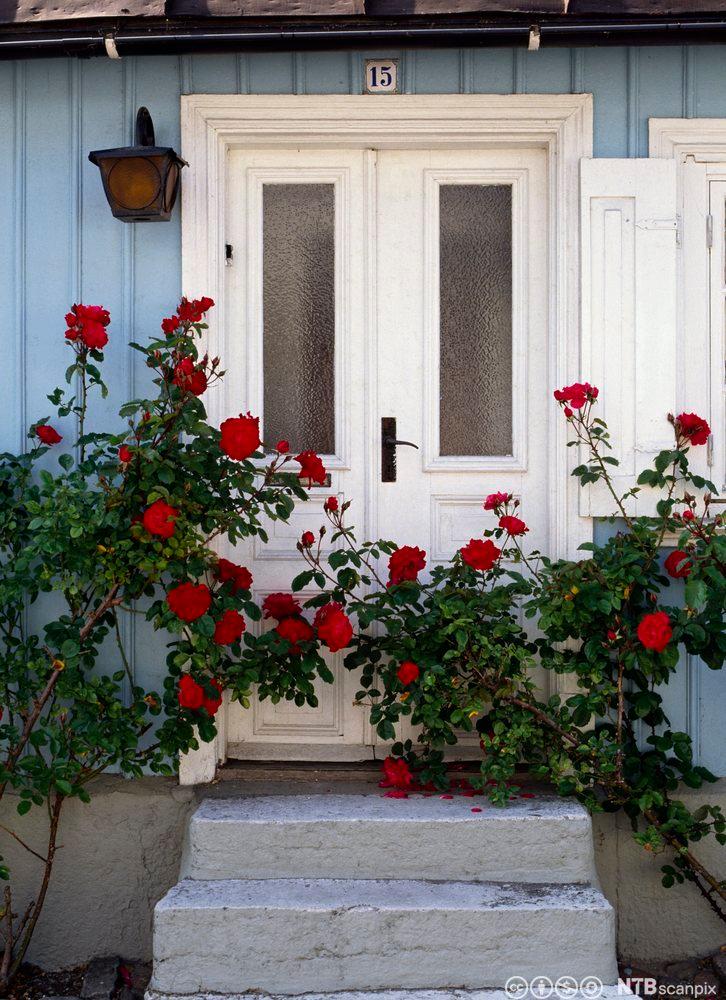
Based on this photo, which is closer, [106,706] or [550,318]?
[106,706]

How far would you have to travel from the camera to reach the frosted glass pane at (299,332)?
12.7 ft

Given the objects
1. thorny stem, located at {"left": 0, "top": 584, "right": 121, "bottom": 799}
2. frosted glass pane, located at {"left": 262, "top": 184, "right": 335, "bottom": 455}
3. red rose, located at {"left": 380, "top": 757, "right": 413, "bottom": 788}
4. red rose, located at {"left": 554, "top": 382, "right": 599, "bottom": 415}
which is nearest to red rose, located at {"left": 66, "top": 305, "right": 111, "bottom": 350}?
frosted glass pane, located at {"left": 262, "top": 184, "right": 335, "bottom": 455}

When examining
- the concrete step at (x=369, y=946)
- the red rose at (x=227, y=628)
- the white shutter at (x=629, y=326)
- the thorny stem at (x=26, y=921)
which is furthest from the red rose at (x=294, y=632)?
the white shutter at (x=629, y=326)

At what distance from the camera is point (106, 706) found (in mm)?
3373

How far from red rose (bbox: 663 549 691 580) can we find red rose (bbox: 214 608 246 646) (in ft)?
4.71

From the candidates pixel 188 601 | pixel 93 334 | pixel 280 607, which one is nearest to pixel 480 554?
pixel 280 607

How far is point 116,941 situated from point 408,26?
3311 millimetres

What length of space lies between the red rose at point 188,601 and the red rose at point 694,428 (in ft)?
5.60

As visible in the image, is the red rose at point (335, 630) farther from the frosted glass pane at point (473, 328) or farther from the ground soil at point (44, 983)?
the ground soil at point (44, 983)

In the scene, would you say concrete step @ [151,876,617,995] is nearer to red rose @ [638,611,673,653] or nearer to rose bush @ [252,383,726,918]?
rose bush @ [252,383,726,918]

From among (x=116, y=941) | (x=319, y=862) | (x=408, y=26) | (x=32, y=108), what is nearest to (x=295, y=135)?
(x=408, y=26)

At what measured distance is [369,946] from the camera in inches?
121

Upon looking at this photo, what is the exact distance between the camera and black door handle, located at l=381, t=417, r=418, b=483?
12.6ft

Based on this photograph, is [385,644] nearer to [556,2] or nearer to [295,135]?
[295,135]
